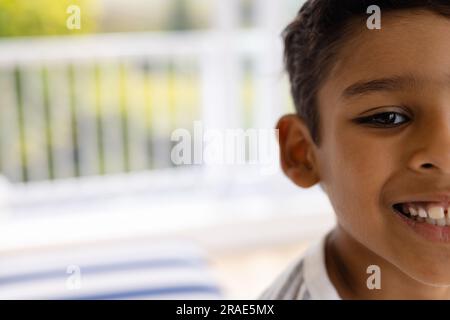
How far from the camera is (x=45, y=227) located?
143 inches

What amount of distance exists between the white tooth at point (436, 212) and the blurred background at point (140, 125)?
257 cm

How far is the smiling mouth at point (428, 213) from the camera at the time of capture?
2.25ft

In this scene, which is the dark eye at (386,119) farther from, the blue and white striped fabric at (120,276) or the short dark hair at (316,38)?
the blue and white striped fabric at (120,276)

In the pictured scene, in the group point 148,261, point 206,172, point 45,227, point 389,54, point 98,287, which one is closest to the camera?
point 389,54

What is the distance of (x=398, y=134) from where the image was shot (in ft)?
2.29

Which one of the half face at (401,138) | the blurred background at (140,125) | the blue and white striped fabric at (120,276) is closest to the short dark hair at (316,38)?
the half face at (401,138)

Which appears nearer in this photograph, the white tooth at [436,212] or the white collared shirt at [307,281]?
the white tooth at [436,212]

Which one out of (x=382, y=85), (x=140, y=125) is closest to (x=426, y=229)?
(x=382, y=85)

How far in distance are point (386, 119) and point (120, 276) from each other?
4.23 feet

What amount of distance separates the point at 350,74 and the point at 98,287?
1.13m

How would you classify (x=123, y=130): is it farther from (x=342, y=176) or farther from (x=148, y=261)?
(x=342, y=176)

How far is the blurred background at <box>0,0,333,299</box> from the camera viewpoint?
354cm

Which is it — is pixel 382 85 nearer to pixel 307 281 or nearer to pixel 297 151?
A: pixel 297 151
